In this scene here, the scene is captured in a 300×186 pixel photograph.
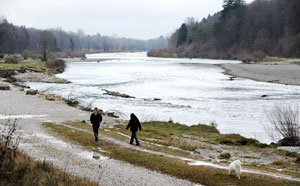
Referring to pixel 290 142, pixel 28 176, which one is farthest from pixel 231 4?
pixel 28 176

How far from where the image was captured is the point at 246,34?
484 ft

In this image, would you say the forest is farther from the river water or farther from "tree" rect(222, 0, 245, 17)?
the river water

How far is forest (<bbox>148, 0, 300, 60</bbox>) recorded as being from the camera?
121 m

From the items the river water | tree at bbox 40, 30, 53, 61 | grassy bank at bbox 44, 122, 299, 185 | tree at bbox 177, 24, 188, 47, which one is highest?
tree at bbox 177, 24, 188, 47

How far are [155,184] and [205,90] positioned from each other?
124ft

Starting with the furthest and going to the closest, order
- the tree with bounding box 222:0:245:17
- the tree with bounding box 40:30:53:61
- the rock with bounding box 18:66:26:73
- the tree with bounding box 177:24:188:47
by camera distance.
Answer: the tree with bounding box 177:24:188:47
the tree with bounding box 222:0:245:17
the tree with bounding box 40:30:53:61
the rock with bounding box 18:66:26:73

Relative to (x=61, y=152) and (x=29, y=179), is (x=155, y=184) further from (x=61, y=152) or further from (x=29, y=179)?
(x=61, y=152)

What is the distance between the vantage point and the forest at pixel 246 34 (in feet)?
396

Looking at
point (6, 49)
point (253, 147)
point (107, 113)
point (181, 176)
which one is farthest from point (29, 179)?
point (6, 49)

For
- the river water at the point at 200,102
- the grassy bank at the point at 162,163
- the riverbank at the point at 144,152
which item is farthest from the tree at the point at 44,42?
the grassy bank at the point at 162,163

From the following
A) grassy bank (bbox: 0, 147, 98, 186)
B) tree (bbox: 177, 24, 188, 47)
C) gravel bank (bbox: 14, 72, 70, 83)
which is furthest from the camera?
tree (bbox: 177, 24, 188, 47)

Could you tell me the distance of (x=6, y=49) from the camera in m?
151

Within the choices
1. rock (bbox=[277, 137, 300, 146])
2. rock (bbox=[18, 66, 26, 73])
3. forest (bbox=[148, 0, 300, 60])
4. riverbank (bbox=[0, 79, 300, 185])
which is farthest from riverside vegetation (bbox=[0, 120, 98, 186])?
forest (bbox=[148, 0, 300, 60])

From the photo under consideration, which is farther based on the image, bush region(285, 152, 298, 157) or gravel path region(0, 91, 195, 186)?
bush region(285, 152, 298, 157)
